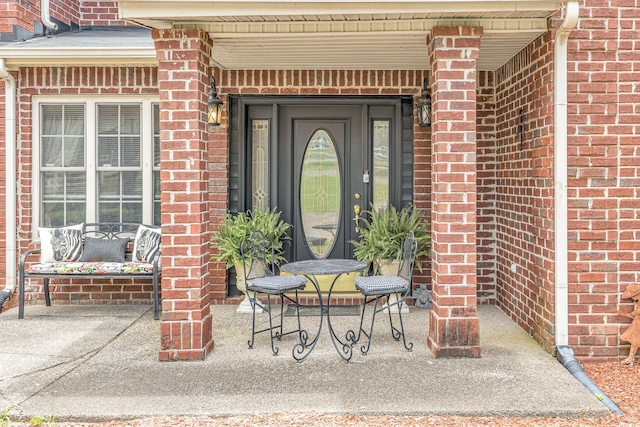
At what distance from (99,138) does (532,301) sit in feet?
16.6

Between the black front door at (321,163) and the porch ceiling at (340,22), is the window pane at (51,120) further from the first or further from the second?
the porch ceiling at (340,22)

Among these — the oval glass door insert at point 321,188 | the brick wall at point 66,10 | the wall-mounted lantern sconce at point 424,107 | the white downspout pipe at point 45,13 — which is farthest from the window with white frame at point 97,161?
the wall-mounted lantern sconce at point 424,107

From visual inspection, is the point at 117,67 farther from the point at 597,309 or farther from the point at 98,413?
the point at 597,309

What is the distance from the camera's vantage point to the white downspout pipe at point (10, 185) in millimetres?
6742

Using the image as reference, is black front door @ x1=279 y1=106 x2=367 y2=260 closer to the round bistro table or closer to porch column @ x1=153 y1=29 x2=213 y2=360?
the round bistro table

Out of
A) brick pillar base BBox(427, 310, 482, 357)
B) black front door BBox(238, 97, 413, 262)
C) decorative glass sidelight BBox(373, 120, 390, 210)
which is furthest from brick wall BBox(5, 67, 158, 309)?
brick pillar base BBox(427, 310, 482, 357)

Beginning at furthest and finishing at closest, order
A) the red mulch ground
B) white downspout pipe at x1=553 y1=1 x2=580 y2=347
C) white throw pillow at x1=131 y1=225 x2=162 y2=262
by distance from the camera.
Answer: white throw pillow at x1=131 y1=225 x2=162 y2=262
white downspout pipe at x1=553 y1=1 x2=580 y2=347
the red mulch ground

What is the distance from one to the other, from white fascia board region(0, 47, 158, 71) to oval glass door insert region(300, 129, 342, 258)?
2.02 metres

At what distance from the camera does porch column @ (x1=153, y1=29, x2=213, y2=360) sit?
4.78 meters

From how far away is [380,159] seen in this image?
275 inches

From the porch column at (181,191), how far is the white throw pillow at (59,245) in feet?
7.87

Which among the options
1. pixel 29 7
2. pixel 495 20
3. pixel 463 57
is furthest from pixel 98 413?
pixel 29 7

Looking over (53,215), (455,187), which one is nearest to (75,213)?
(53,215)

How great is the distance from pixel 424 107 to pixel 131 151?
340cm
